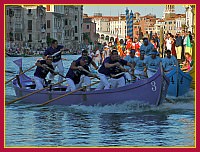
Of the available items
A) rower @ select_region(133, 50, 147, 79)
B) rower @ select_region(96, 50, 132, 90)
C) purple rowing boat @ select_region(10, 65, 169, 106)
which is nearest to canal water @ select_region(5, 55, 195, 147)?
purple rowing boat @ select_region(10, 65, 169, 106)

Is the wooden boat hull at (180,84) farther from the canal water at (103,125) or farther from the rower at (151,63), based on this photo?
the rower at (151,63)

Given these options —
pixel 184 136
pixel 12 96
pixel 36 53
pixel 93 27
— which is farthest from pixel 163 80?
pixel 93 27

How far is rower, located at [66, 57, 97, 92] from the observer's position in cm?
1500

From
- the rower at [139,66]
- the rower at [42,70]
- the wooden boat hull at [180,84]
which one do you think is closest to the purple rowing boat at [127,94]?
the rower at [42,70]

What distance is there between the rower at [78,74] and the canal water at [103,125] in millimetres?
480

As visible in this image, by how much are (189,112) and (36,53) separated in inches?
1922

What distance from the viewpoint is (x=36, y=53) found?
63094 millimetres

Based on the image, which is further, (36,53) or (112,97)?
(36,53)

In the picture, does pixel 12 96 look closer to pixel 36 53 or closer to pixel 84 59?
pixel 84 59

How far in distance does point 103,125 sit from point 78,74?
8.03 ft

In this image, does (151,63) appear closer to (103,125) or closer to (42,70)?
(42,70)

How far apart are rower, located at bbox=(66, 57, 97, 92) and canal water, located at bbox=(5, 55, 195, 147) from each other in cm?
48

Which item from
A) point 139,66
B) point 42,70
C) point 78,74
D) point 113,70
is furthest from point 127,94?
point 42,70

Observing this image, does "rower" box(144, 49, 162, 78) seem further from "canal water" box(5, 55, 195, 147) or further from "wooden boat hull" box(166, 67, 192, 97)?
"wooden boat hull" box(166, 67, 192, 97)
